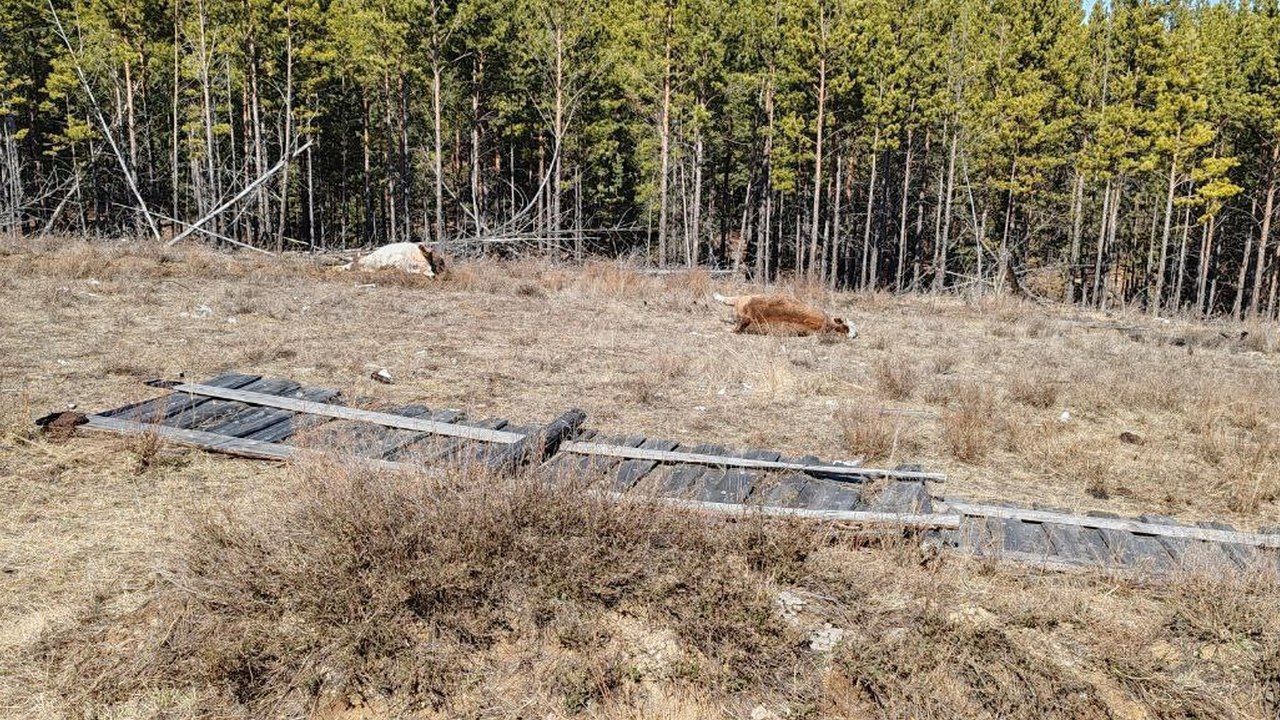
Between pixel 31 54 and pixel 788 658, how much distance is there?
43579 millimetres

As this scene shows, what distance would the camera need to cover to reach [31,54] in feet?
111

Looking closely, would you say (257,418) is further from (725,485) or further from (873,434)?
(873,434)

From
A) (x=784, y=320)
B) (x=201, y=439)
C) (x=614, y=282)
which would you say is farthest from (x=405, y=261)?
(x=201, y=439)

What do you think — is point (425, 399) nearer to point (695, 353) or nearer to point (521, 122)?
point (695, 353)

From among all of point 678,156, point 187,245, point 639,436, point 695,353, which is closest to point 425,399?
point 639,436

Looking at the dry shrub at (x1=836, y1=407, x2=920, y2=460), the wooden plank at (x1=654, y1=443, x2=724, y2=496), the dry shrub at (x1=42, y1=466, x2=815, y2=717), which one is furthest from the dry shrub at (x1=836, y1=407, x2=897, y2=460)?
the dry shrub at (x1=42, y1=466, x2=815, y2=717)

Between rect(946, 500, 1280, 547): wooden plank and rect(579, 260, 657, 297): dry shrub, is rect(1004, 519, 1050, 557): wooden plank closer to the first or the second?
rect(946, 500, 1280, 547): wooden plank

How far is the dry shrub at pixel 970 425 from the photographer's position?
6309mm

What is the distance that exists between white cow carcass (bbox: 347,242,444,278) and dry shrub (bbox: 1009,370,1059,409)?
38.1 feet

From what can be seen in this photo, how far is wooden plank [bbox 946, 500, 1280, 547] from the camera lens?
14.5 ft

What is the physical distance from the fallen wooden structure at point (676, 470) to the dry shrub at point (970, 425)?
33.8 inches

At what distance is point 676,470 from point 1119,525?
2.68 meters

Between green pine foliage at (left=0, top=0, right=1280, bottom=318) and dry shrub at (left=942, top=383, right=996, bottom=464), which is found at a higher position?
green pine foliage at (left=0, top=0, right=1280, bottom=318)

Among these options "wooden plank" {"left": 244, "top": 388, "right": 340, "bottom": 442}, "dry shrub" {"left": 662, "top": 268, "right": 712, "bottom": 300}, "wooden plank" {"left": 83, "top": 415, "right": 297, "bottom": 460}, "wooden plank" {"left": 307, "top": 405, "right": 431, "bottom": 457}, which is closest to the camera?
"wooden plank" {"left": 307, "top": 405, "right": 431, "bottom": 457}
